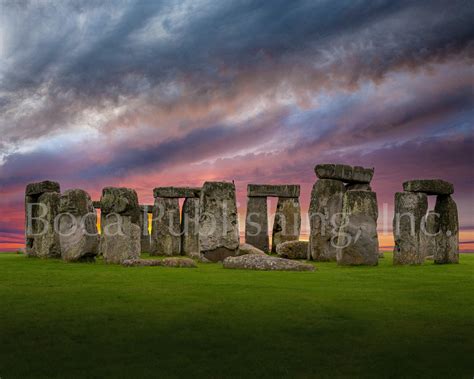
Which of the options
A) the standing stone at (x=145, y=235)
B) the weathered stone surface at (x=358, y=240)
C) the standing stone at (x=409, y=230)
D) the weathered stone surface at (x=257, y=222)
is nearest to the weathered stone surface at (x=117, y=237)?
the weathered stone surface at (x=358, y=240)

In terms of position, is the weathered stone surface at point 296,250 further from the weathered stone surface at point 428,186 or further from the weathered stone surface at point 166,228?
the weathered stone surface at point 166,228

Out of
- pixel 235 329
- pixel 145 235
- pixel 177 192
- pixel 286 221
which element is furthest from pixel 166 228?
pixel 235 329

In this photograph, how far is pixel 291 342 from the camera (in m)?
5.56

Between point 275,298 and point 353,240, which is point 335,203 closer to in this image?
point 353,240

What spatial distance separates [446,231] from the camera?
680 inches

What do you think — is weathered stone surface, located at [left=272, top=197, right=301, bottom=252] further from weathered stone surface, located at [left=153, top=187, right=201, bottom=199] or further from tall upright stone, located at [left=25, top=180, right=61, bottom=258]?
tall upright stone, located at [left=25, top=180, right=61, bottom=258]

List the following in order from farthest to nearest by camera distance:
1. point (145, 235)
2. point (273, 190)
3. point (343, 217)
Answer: point (145, 235)
point (273, 190)
point (343, 217)

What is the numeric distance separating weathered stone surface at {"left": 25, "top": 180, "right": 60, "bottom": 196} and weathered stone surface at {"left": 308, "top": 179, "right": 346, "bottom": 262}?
9.43 meters

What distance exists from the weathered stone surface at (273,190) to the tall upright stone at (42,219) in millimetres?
9404

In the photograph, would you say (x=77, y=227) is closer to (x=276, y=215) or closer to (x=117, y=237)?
(x=117, y=237)

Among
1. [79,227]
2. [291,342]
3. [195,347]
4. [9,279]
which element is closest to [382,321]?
[291,342]

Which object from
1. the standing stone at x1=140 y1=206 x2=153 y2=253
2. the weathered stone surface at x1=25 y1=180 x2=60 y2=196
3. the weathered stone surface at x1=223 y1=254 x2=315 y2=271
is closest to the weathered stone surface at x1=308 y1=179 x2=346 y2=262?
the weathered stone surface at x1=223 y1=254 x2=315 y2=271

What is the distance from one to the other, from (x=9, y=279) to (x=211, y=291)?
16.0ft

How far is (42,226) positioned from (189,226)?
7.26 meters
